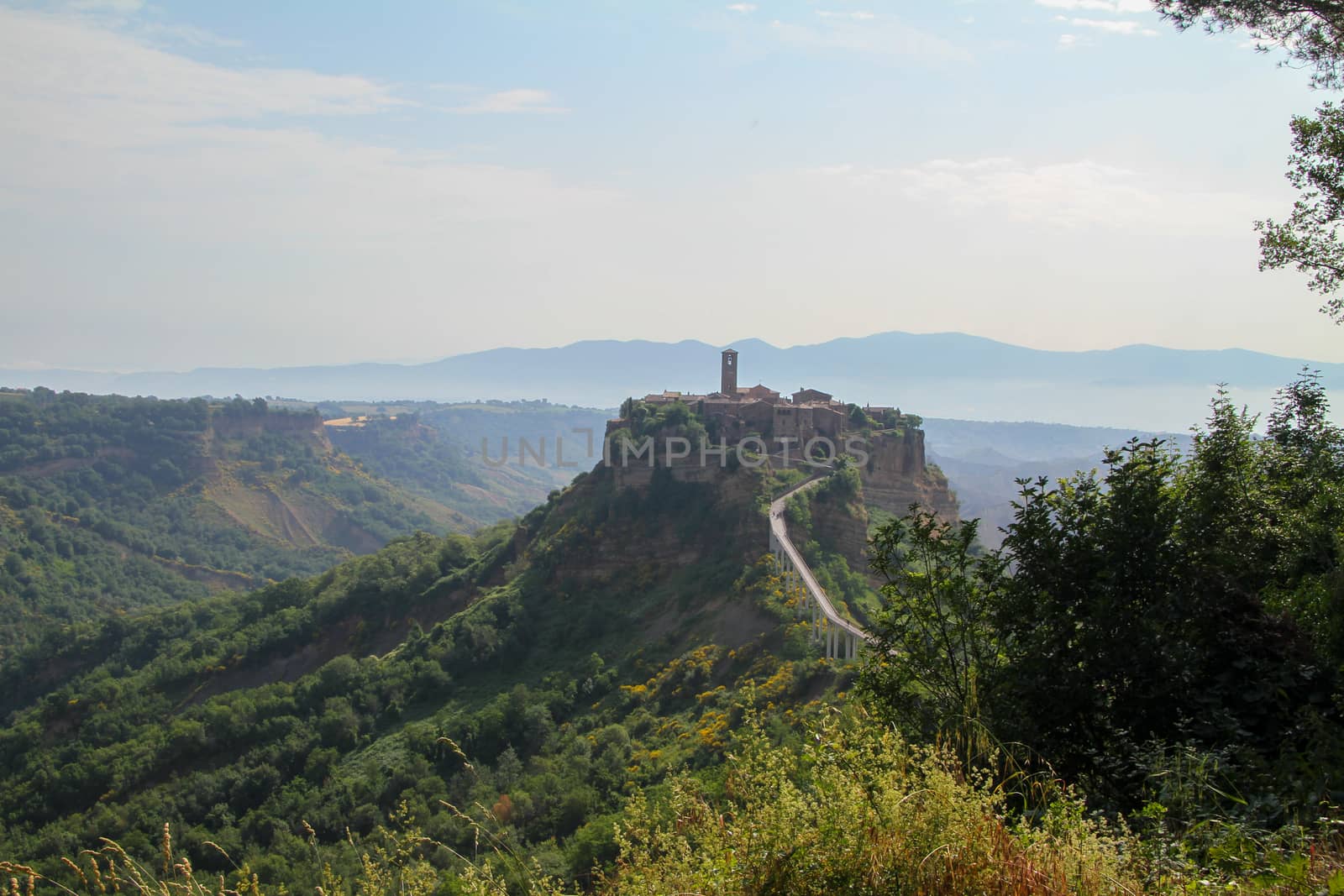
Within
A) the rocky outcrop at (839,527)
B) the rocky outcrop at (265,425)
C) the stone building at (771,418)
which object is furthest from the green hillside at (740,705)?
the rocky outcrop at (265,425)

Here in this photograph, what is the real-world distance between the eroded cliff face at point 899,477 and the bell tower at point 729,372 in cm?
1006

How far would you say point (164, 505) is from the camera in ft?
341

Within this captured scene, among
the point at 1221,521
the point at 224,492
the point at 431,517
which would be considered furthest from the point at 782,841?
the point at 431,517

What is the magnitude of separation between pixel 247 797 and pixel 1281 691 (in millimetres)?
34028

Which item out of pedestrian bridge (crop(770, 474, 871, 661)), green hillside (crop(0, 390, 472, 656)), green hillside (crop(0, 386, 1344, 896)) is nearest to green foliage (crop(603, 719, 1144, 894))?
green hillside (crop(0, 386, 1344, 896))

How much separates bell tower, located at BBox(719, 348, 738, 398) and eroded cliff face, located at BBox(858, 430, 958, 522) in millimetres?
10060

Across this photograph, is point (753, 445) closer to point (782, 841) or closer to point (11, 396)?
point (782, 841)

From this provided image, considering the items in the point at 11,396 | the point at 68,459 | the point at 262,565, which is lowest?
the point at 262,565

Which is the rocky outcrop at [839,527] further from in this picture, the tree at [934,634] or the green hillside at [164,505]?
the green hillside at [164,505]

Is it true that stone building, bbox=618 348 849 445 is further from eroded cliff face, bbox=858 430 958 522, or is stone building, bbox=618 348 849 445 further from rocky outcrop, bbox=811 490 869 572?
rocky outcrop, bbox=811 490 869 572

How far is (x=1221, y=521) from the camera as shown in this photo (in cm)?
755

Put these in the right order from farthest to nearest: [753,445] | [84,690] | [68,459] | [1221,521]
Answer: [68,459], [84,690], [753,445], [1221,521]

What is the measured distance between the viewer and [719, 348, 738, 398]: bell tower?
164 feet

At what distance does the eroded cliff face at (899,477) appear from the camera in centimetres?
4122
